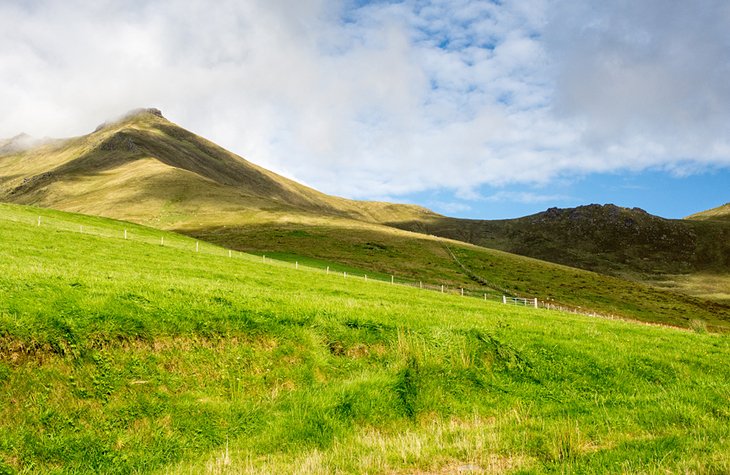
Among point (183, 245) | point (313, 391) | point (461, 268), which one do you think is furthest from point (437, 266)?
point (313, 391)

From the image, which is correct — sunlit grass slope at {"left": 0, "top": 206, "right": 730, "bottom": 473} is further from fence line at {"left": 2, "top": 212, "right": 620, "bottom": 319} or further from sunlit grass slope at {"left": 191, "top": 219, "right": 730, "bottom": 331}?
sunlit grass slope at {"left": 191, "top": 219, "right": 730, "bottom": 331}

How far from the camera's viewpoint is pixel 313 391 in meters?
12.6

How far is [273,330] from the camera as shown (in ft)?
49.3

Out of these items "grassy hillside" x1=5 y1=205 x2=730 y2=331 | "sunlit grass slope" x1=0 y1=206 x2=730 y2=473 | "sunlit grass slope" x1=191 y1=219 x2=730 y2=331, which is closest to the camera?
"sunlit grass slope" x1=0 y1=206 x2=730 y2=473

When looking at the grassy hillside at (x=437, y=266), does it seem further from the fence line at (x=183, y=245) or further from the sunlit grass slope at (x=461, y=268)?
the fence line at (x=183, y=245)

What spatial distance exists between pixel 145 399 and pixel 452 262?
340 feet

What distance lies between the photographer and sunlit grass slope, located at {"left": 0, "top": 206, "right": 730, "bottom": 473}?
30.1 feet

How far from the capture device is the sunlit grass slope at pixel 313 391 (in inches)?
361

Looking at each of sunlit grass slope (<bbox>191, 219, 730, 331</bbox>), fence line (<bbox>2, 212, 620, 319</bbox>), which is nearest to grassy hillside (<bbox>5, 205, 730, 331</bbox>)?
sunlit grass slope (<bbox>191, 219, 730, 331</bbox>)

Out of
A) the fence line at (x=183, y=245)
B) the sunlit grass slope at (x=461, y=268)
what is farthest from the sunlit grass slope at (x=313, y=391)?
the sunlit grass slope at (x=461, y=268)

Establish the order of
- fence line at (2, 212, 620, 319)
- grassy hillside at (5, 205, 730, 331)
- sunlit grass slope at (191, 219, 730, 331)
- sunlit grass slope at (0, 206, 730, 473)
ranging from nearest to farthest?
sunlit grass slope at (0, 206, 730, 473)
fence line at (2, 212, 620, 319)
grassy hillside at (5, 205, 730, 331)
sunlit grass slope at (191, 219, 730, 331)

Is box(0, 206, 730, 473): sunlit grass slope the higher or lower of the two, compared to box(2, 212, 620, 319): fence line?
lower

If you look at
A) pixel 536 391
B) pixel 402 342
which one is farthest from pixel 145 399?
pixel 536 391

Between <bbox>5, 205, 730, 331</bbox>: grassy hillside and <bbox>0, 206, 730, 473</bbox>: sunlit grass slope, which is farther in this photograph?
<bbox>5, 205, 730, 331</bbox>: grassy hillside
